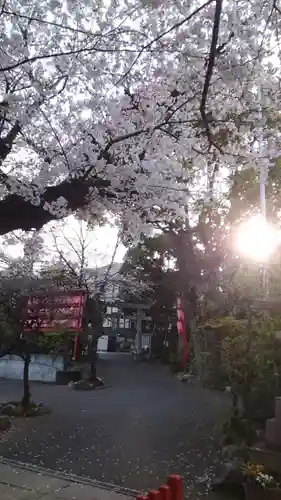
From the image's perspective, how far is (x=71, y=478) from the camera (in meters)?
6.21

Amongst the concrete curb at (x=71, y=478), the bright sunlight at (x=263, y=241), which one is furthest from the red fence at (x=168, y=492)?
the bright sunlight at (x=263, y=241)

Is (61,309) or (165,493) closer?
(165,493)

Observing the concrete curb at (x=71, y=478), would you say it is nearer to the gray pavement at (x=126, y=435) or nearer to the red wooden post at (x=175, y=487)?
the gray pavement at (x=126, y=435)

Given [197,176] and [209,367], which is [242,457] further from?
[209,367]

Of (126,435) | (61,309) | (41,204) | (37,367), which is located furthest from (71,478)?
(37,367)

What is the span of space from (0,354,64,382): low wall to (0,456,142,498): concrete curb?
982 cm

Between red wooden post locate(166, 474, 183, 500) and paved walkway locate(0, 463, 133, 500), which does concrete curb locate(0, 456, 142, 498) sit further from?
red wooden post locate(166, 474, 183, 500)

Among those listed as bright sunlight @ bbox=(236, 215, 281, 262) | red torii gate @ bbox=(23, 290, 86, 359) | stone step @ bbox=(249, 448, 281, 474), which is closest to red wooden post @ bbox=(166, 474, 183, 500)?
stone step @ bbox=(249, 448, 281, 474)

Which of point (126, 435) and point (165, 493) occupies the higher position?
point (165, 493)

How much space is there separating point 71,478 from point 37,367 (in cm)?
1188

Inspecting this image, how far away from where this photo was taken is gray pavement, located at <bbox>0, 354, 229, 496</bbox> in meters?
6.72

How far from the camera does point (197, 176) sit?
6086mm

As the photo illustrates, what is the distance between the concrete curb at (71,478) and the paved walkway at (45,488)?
1 cm

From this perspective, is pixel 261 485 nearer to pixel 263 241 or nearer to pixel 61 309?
pixel 263 241
